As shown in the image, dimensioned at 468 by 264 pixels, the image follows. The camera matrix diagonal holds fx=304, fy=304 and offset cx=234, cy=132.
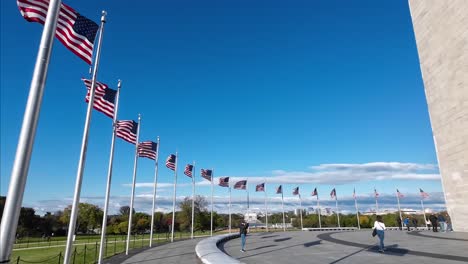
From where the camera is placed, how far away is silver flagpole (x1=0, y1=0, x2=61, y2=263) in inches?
240

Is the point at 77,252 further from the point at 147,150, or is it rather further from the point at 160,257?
the point at 160,257

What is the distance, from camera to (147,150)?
76.1 ft

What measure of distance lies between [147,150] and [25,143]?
1681cm

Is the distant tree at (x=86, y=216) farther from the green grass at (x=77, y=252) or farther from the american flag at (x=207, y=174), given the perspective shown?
the american flag at (x=207, y=174)

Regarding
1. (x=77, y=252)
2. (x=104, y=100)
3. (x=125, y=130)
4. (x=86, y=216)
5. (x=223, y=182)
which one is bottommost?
(x=77, y=252)

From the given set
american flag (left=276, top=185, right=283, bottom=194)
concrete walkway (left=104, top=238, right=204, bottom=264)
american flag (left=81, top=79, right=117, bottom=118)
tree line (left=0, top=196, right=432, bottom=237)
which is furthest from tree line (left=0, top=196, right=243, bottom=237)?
american flag (left=81, top=79, right=117, bottom=118)

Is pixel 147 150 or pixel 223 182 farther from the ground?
pixel 147 150

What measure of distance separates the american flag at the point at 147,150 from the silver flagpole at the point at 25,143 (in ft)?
52.4

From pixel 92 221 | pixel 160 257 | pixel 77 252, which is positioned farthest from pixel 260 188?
pixel 92 221

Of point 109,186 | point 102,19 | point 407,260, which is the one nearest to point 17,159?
point 102,19

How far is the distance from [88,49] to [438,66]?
1352 inches

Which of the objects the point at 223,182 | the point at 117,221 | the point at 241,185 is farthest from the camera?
the point at 117,221

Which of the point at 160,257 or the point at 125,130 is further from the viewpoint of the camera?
the point at 160,257

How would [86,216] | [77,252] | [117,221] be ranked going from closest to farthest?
1. [77,252]
2. [86,216]
3. [117,221]
